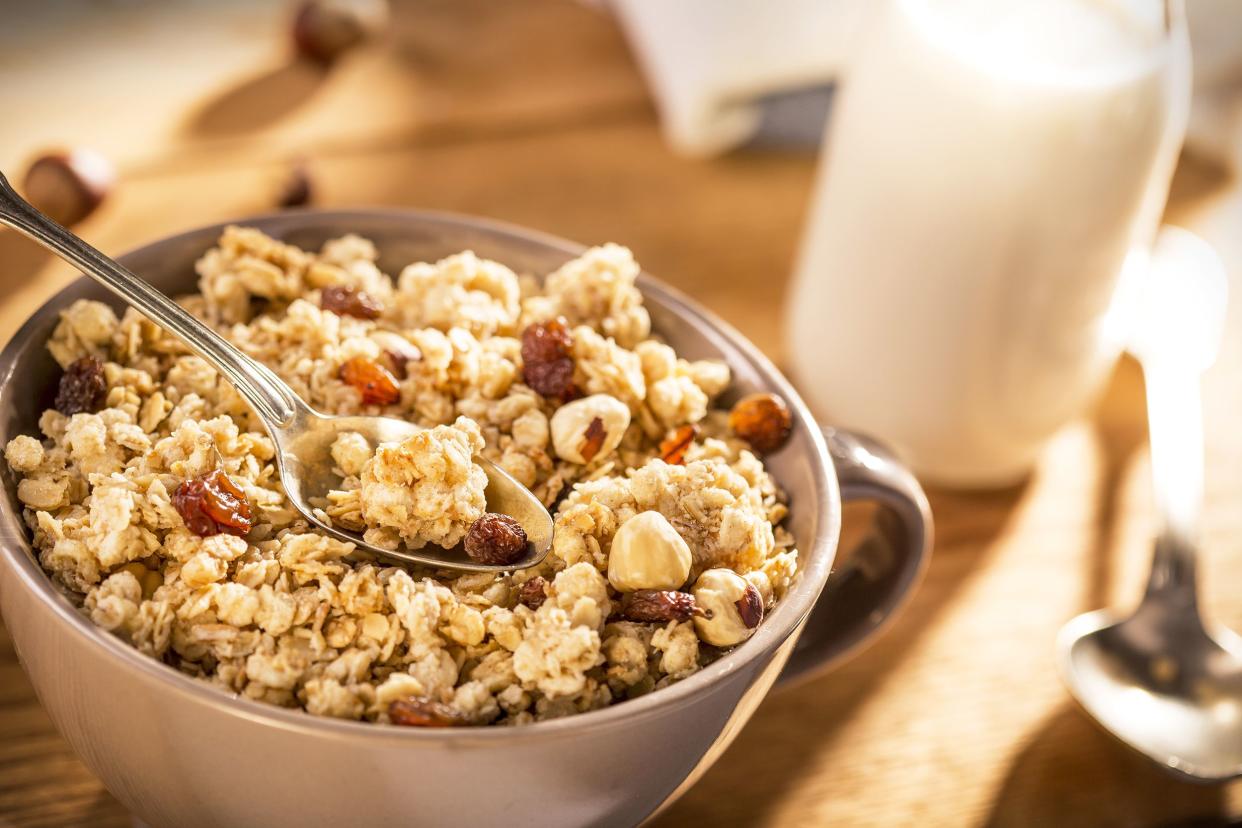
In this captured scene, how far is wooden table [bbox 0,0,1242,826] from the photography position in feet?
2.50

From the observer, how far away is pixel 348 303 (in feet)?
2.28

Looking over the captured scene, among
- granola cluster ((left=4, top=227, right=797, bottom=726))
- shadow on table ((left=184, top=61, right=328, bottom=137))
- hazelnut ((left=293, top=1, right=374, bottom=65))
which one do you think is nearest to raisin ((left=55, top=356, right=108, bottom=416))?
granola cluster ((left=4, top=227, right=797, bottom=726))

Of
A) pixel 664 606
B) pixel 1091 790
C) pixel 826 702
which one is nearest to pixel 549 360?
pixel 664 606

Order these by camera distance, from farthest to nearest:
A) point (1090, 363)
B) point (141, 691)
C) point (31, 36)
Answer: point (31, 36), point (1090, 363), point (141, 691)

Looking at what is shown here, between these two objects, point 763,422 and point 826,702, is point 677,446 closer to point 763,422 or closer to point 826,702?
point 763,422

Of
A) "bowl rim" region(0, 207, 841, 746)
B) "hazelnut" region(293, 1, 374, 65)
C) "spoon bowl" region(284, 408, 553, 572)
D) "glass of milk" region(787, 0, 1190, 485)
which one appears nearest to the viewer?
"bowl rim" region(0, 207, 841, 746)

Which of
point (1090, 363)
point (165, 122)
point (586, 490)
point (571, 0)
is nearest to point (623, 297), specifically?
point (586, 490)

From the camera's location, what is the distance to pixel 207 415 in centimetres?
63

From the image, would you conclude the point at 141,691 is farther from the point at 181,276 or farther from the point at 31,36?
the point at 31,36

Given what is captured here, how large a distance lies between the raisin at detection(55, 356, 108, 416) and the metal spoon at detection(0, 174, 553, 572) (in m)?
0.04

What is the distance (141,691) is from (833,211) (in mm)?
629

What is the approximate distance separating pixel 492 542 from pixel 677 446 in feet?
0.45

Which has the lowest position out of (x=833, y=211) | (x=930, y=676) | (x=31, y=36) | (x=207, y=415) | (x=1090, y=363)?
(x=930, y=676)

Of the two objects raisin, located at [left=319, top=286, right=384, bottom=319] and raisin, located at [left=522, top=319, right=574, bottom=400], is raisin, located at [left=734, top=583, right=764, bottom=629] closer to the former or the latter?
raisin, located at [left=522, top=319, right=574, bottom=400]
